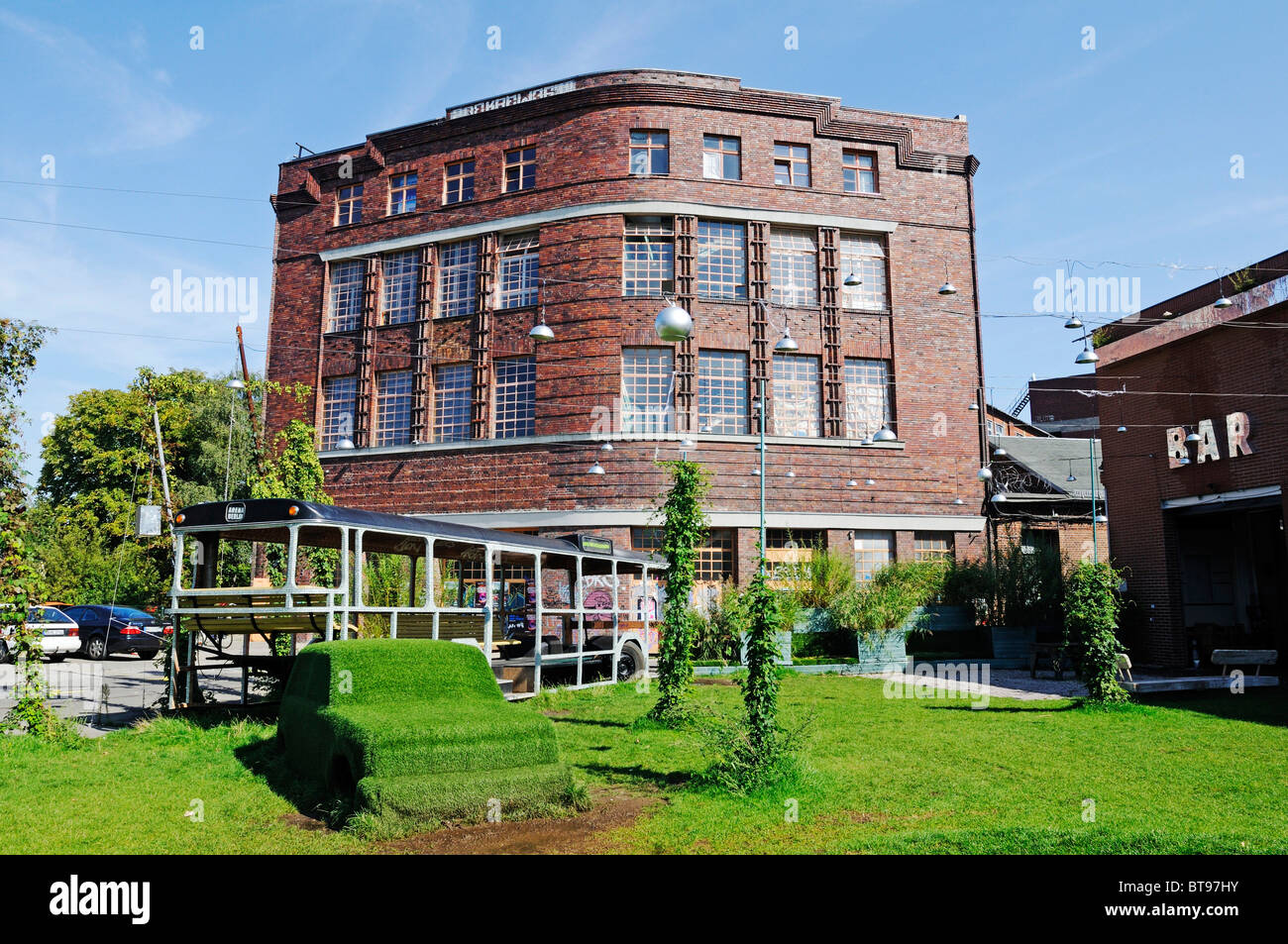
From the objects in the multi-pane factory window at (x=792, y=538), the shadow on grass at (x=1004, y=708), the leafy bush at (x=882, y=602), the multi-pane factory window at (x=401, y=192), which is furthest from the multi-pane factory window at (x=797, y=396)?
the multi-pane factory window at (x=401, y=192)

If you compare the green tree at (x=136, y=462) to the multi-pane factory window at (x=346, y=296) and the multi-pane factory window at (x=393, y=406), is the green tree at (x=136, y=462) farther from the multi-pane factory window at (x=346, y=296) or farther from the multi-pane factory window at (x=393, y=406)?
the multi-pane factory window at (x=393, y=406)

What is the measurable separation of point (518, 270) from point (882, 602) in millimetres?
16603

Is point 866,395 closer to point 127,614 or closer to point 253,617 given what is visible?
point 253,617

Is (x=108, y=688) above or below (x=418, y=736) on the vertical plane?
below

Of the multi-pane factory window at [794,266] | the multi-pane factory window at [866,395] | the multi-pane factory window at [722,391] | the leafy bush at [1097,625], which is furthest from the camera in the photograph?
the multi-pane factory window at [794,266]

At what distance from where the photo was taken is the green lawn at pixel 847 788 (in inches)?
263

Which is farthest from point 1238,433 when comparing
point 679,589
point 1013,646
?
point 679,589

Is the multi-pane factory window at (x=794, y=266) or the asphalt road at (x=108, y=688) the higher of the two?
the multi-pane factory window at (x=794, y=266)

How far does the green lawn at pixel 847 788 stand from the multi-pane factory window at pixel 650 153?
21.5 metres

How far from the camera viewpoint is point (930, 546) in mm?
29906
